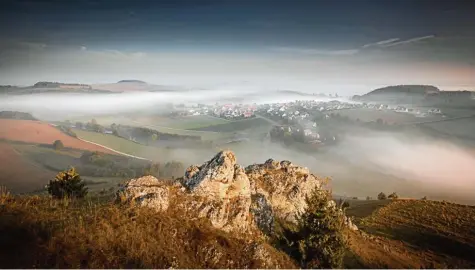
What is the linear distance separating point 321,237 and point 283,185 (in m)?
7.38

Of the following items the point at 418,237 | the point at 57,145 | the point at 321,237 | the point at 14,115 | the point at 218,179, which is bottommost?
the point at 57,145

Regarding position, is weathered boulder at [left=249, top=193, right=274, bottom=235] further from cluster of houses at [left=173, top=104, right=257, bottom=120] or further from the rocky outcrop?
cluster of houses at [left=173, top=104, right=257, bottom=120]

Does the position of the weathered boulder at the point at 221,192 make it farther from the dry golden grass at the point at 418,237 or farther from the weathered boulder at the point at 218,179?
the dry golden grass at the point at 418,237

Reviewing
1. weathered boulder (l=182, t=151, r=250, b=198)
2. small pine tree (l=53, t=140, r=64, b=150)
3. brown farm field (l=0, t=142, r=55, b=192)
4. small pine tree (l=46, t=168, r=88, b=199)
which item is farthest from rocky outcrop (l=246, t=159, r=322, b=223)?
small pine tree (l=53, t=140, r=64, b=150)

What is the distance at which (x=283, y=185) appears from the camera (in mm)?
20203

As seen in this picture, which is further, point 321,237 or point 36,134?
point 36,134

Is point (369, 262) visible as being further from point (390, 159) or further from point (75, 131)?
point (390, 159)

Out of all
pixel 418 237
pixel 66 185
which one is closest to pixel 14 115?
pixel 66 185

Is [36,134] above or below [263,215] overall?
below

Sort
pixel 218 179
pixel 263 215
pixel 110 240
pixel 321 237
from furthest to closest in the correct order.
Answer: pixel 263 215 < pixel 218 179 < pixel 321 237 < pixel 110 240

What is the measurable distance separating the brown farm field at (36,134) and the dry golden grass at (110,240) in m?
107

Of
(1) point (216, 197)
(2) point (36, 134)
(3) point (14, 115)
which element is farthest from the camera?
(2) point (36, 134)

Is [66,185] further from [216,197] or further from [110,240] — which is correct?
[110,240]

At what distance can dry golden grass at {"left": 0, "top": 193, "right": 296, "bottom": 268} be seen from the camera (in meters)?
8.60
